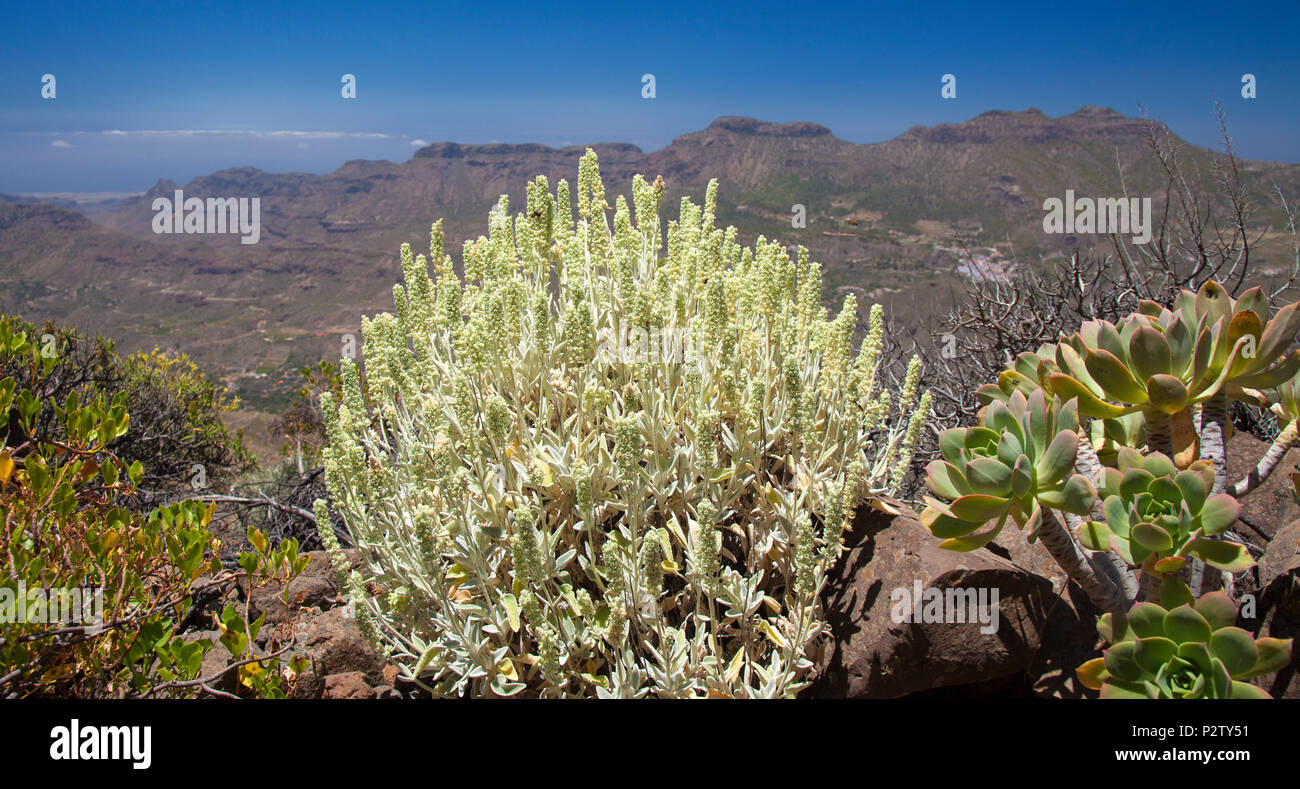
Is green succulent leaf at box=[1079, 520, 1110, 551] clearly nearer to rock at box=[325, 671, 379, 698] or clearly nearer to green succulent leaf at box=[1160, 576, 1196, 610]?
green succulent leaf at box=[1160, 576, 1196, 610]

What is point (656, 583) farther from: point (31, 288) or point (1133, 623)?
point (31, 288)

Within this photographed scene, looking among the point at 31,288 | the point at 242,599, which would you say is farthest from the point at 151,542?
the point at 31,288

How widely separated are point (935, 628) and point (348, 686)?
2.34m

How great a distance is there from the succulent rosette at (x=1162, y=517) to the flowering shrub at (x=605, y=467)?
84cm

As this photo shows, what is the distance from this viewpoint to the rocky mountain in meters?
79.8

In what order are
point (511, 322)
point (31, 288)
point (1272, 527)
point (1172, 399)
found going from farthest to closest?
1. point (31, 288)
2. point (511, 322)
3. point (1272, 527)
4. point (1172, 399)

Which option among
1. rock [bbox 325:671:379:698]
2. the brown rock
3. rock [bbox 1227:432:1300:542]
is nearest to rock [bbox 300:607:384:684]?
rock [bbox 325:671:379:698]

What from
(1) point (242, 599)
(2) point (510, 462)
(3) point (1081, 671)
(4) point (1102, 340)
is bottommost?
(1) point (242, 599)

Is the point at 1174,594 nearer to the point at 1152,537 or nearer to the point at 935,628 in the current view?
the point at 1152,537

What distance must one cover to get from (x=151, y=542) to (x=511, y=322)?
4.90 feet

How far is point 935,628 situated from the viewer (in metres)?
2.43

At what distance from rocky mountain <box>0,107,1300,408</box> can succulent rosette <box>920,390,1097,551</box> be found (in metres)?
50.5

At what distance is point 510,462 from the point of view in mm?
2744

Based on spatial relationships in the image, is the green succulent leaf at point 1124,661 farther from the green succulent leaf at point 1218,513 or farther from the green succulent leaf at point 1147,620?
the green succulent leaf at point 1218,513
